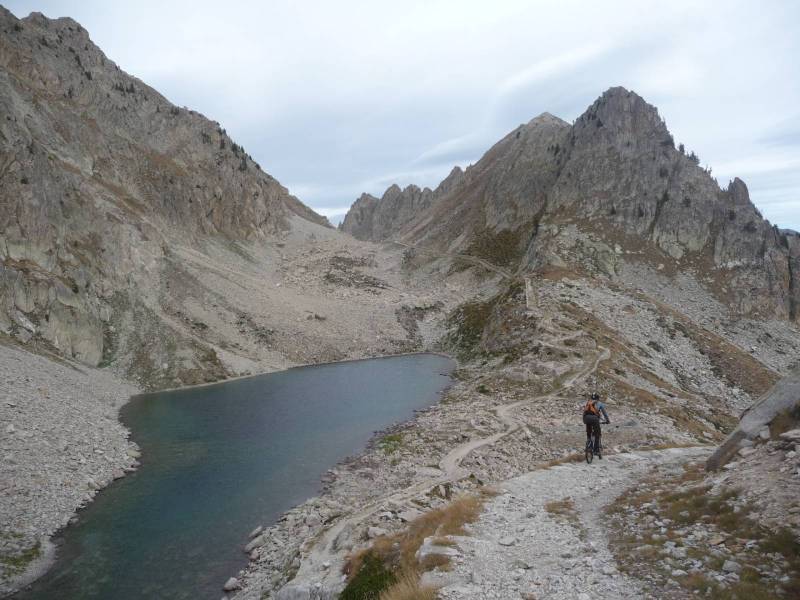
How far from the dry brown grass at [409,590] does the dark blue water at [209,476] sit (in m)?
14.1

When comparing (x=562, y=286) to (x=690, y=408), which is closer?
(x=690, y=408)

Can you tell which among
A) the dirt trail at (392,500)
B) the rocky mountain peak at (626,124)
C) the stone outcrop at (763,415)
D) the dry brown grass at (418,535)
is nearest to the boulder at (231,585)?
the dirt trail at (392,500)

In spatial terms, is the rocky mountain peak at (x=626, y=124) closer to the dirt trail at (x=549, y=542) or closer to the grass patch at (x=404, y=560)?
the dirt trail at (x=549, y=542)

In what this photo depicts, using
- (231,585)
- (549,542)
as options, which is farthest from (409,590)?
(231,585)

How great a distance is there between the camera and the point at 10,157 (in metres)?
68.1

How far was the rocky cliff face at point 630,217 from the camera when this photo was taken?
261 feet

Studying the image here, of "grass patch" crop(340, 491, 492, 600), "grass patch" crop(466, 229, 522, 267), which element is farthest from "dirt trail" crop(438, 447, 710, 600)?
"grass patch" crop(466, 229, 522, 267)

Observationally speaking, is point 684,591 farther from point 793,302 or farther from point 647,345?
point 793,302

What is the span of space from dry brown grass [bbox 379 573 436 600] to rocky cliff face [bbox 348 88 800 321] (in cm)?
7349

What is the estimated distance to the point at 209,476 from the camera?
3622cm

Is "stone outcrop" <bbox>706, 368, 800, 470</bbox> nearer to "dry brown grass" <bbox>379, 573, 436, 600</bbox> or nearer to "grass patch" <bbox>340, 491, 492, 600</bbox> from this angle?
"grass patch" <bbox>340, 491, 492, 600</bbox>

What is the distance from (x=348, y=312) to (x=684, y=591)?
94.5 m

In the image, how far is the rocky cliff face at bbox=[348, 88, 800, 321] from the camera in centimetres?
7962

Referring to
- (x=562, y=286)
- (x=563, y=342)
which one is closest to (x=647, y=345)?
(x=563, y=342)
